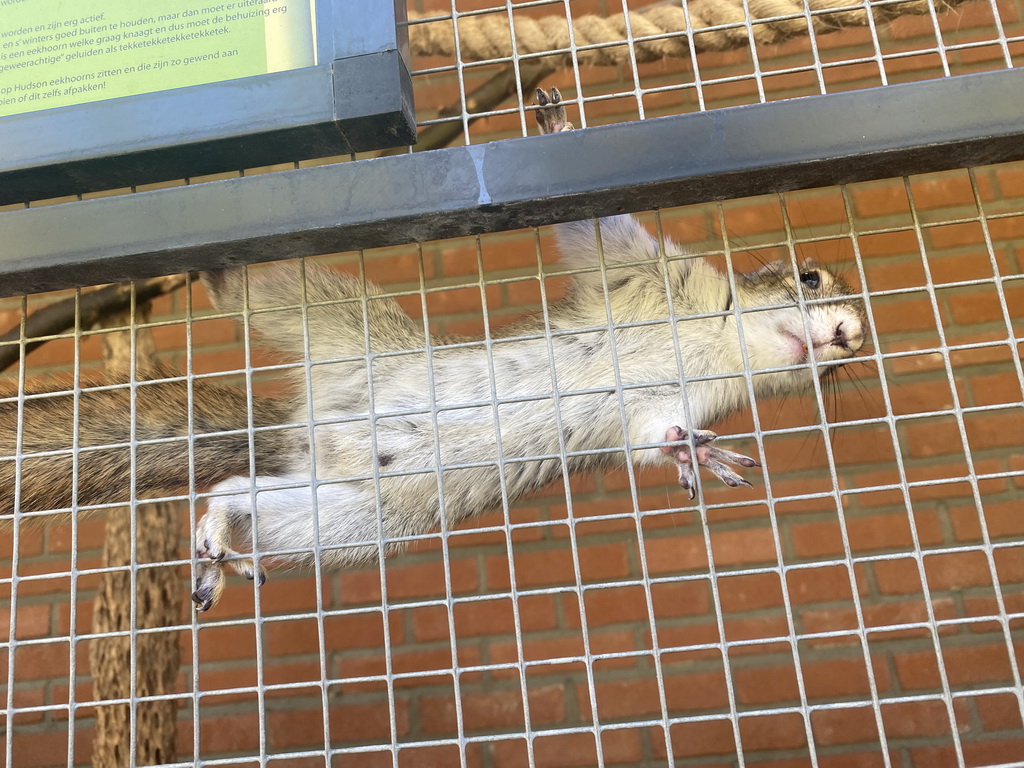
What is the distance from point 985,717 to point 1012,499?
493 mm

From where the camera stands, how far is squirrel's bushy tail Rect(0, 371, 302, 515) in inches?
43.7

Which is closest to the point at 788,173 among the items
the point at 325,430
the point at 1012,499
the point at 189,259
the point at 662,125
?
the point at 662,125

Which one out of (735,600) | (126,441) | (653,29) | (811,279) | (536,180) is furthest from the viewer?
(735,600)

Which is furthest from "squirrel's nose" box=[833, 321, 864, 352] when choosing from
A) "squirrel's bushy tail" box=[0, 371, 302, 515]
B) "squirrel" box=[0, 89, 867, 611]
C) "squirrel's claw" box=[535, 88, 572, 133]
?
"squirrel's bushy tail" box=[0, 371, 302, 515]

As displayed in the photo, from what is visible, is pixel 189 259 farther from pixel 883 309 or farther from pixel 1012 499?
pixel 1012 499

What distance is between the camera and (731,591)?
197 cm

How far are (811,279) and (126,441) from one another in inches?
43.9

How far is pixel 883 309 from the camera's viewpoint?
202 cm

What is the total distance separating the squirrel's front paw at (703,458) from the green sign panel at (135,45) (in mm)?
574

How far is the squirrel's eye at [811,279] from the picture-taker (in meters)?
1.41

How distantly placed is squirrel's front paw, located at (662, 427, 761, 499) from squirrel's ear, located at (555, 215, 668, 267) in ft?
1.67

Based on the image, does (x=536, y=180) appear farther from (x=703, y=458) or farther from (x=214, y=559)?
(x=214, y=559)

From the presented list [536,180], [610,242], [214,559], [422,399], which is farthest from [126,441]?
[610,242]

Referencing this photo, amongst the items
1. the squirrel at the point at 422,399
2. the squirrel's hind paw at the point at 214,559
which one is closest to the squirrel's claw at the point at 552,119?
the squirrel at the point at 422,399
